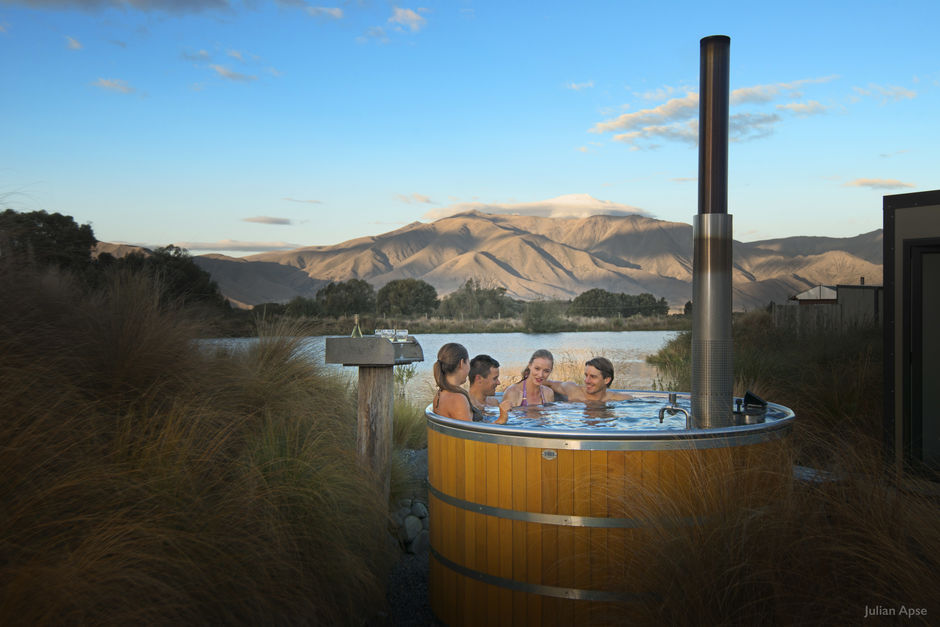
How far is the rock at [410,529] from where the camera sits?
542cm

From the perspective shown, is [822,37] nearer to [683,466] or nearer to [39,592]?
[683,466]

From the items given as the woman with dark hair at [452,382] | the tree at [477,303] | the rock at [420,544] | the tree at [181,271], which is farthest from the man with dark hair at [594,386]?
the tree at [477,303]

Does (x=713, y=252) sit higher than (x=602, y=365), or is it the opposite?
(x=713, y=252)

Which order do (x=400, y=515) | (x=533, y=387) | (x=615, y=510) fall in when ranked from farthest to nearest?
(x=533, y=387) → (x=400, y=515) → (x=615, y=510)

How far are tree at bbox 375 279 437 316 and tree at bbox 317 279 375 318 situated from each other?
2.31 meters

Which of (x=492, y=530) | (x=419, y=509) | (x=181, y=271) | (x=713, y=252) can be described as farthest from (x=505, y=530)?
(x=181, y=271)

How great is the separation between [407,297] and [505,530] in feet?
59.1

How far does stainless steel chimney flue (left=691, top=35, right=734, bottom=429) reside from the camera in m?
3.57

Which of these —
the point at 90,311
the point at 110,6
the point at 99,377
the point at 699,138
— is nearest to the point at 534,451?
the point at 699,138

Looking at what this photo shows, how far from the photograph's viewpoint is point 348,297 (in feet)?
54.1

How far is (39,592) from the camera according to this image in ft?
6.63

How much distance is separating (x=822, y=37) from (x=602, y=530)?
6.62m

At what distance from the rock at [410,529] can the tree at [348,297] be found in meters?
8.89

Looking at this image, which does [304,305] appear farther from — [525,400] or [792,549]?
[792,549]
